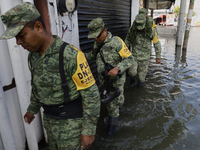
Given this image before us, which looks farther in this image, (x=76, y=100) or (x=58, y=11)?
(x=58, y=11)

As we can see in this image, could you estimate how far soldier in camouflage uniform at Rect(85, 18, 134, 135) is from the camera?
2.35 meters

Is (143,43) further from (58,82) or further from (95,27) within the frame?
(58,82)

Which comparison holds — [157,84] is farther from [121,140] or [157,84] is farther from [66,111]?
[66,111]

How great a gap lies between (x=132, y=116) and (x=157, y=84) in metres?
1.95

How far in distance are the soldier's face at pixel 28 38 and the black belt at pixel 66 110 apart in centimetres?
54

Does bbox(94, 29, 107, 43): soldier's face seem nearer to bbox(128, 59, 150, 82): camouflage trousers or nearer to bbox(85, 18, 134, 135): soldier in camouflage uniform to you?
bbox(85, 18, 134, 135): soldier in camouflage uniform

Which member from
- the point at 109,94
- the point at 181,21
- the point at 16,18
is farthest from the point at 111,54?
the point at 181,21

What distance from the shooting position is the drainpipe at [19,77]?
1.67m

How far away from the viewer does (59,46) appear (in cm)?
128

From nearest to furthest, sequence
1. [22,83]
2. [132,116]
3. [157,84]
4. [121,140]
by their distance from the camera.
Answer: [22,83] → [121,140] → [132,116] → [157,84]

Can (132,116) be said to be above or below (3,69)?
below

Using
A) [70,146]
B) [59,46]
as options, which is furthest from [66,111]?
[59,46]

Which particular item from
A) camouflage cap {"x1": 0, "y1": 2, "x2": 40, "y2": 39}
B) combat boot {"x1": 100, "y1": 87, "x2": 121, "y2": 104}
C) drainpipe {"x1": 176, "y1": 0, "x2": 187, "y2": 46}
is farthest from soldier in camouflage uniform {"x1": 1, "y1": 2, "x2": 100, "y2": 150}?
drainpipe {"x1": 176, "y1": 0, "x2": 187, "y2": 46}

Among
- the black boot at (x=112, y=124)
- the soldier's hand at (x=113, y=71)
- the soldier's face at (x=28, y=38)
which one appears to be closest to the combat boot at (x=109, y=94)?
the soldier's hand at (x=113, y=71)
